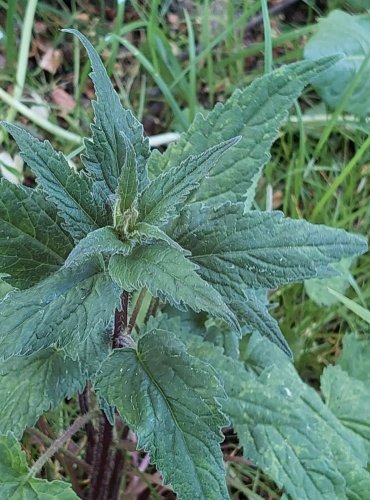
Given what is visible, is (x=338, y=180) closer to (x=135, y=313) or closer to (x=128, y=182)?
(x=135, y=313)

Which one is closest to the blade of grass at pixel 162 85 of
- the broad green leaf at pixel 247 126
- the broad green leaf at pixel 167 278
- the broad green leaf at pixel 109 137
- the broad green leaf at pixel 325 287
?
the broad green leaf at pixel 325 287

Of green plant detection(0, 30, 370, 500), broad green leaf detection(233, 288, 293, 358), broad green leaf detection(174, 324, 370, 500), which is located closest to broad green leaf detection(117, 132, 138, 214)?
green plant detection(0, 30, 370, 500)

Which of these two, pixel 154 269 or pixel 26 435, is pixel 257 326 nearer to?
pixel 154 269

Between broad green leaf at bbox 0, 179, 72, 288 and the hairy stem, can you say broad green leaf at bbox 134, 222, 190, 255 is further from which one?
the hairy stem

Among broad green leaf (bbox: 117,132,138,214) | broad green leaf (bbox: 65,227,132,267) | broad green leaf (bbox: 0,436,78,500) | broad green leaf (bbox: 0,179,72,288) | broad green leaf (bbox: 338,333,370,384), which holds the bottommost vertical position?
broad green leaf (bbox: 338,333,370,384)

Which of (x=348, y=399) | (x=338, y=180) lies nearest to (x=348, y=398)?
(x=348, y=399)

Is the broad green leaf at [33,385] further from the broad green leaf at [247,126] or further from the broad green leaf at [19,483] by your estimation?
the broad green leaf at [247,126]
